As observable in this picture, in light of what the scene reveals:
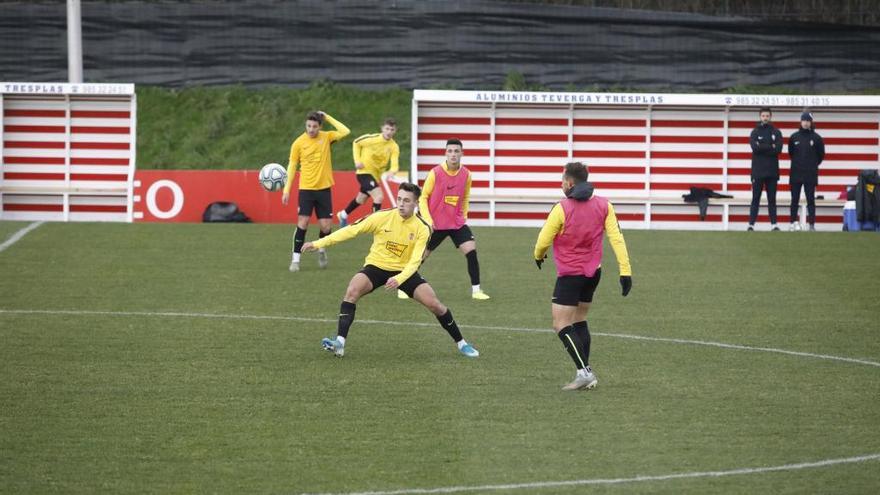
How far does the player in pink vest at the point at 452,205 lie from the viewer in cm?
1789

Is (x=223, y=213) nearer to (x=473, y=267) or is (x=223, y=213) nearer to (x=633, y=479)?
(x=473, y=267)

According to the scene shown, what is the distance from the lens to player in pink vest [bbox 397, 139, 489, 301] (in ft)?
58.7

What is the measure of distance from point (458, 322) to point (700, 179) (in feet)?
45.6

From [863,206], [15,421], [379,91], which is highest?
[379,91]

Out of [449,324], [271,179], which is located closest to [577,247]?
[449,324]

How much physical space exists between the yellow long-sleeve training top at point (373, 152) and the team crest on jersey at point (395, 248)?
29.7ft

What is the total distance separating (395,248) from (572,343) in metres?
2.44

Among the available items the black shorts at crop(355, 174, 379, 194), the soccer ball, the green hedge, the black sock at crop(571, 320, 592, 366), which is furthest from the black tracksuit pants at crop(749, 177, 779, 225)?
the black sock at crop(571, 320, 592, 366)

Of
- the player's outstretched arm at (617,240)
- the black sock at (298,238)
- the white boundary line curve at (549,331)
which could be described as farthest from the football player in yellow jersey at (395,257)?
the black sock at (298,238)

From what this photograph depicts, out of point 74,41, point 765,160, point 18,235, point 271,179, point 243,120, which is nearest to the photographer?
point 271,179

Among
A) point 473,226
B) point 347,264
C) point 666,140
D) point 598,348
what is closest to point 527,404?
point 598,348

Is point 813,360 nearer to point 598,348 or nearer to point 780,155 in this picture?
point 598,348

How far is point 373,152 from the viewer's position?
22781 millimetres

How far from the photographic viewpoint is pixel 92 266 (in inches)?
795
